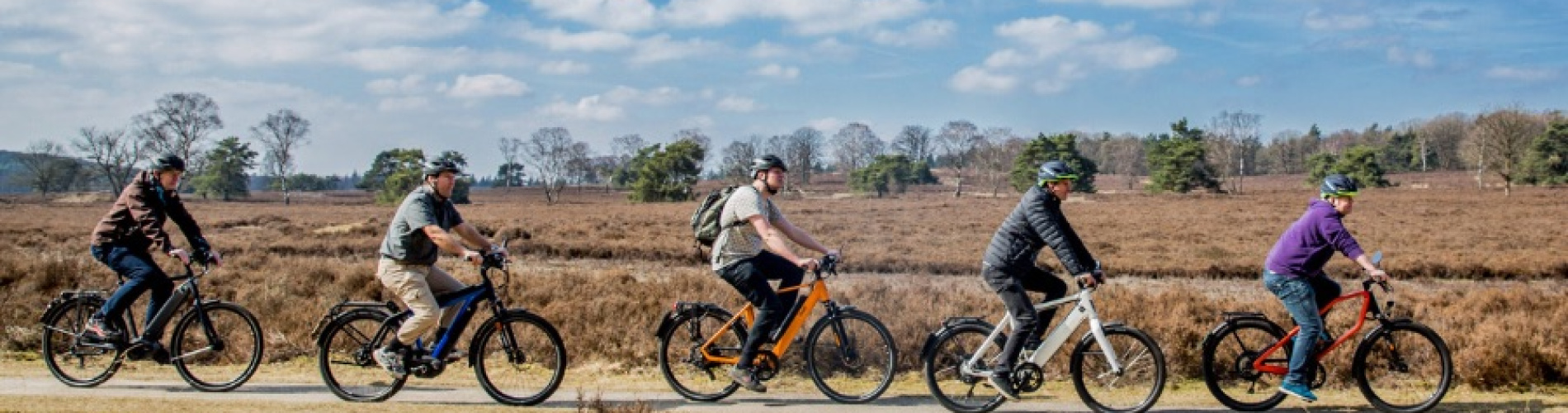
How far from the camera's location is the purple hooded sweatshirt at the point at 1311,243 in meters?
7.04

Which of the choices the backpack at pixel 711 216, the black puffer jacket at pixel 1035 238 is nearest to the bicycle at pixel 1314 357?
the black puffer jacket at pixel 1035 238

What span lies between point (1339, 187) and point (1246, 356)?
53.9 inches

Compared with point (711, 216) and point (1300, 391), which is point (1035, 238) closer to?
point (1300, 391)

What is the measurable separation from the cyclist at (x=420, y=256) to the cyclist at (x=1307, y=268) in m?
5.57

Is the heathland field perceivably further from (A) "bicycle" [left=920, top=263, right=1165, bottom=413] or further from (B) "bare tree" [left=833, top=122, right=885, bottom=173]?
(B) "bare tree" [left=833, top=122, right=885, bottom=173]

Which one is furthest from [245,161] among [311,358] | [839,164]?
[311,358]

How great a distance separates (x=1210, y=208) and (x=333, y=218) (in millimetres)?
44578

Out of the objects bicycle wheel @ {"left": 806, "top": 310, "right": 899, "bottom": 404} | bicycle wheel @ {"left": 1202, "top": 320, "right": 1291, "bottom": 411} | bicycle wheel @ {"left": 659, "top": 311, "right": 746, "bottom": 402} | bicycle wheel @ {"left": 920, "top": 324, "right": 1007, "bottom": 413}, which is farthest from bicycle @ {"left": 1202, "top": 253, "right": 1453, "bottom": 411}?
bicycle wheel @ {"left": 659, "top": 311, "right": 746, "bottom": 402}

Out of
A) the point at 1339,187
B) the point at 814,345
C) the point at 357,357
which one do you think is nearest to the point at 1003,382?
the point at 814,345

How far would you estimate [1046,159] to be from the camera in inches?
2960

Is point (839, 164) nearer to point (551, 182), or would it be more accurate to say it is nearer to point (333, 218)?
point (551, 182)

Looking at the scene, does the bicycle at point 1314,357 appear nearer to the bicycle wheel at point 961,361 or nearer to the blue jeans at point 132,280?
the bicycle wheel at point 961,361

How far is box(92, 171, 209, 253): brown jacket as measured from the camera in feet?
26.6

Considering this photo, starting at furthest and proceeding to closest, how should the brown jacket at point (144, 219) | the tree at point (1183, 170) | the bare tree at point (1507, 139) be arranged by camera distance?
the tree at point (1183, 170) < the bare tree at point (1507, 139) < the brown jacket at point (144, 219)
